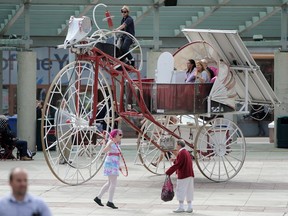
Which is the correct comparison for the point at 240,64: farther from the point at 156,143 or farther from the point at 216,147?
the point at 156,143

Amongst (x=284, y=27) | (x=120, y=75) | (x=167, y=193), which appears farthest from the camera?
(x=284, y=27)

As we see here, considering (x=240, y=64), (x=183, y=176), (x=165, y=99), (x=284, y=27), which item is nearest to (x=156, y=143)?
(x=165, y=99)

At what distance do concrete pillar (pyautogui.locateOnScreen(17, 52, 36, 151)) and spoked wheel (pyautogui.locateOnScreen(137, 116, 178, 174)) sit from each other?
5993 millimetres

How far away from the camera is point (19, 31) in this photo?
113ft

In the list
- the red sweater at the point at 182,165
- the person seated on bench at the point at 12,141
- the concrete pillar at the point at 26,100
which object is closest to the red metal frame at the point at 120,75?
the red sweater at the point at 182,165

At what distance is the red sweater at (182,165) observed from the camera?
16.7 meters

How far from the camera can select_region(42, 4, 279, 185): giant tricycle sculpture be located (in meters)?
19.8

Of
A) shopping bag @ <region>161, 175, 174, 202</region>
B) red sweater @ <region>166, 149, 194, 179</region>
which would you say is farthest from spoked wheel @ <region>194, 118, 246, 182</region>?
shopping bag @ <region>161, 175, 174, 202</region>

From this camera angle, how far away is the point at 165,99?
2041 cm

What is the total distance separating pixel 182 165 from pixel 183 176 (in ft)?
0.60

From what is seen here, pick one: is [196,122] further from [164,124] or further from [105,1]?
[105,1]

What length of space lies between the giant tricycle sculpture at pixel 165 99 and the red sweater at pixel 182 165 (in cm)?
311

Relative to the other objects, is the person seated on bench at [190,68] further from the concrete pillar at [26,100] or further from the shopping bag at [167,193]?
the concrete pillar at [26,100]

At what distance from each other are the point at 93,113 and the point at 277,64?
1191cm
